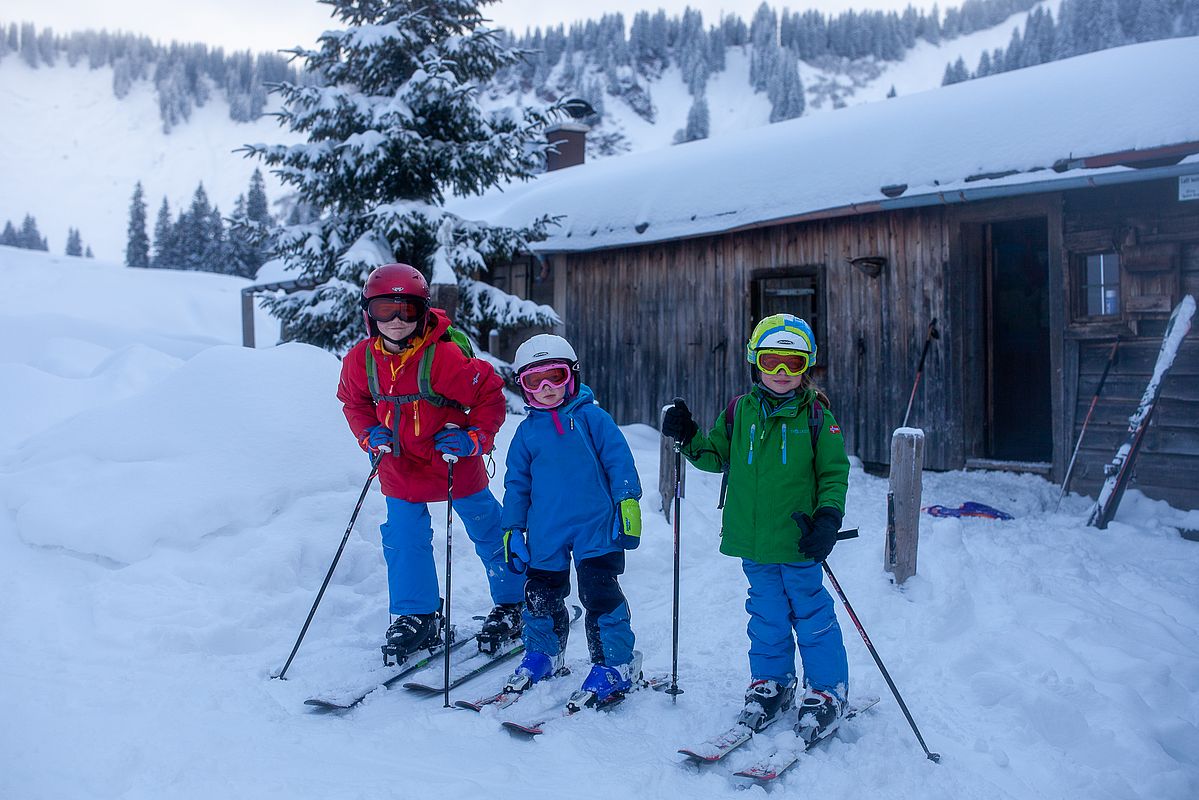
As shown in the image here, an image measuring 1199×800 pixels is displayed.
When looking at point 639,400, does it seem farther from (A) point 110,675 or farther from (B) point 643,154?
(A) point 110,675

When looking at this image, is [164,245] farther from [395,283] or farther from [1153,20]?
[1153,20]

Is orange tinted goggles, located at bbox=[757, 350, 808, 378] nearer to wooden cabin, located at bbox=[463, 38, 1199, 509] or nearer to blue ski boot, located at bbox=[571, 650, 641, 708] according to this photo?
blue ski boot, located at bbox=[571, 650, 641, 708]

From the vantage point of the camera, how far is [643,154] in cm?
1442

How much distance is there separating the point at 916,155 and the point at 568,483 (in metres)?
6.79

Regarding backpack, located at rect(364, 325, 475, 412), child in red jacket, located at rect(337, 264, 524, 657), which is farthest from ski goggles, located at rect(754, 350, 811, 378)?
backpack, located at rect(364, 325, 475, 412)

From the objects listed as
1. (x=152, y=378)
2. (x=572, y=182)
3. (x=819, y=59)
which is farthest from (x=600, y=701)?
(x=819, y=59)

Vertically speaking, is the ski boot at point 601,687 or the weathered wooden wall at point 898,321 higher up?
the weathered wooden wall at point 898,321

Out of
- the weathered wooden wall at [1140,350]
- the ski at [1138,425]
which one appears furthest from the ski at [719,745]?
the weathered wooden wall at [1140,350]

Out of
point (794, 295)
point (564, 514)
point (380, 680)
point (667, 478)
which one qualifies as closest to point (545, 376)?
point (564, 514)

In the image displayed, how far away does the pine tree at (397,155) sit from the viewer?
869 centimetres

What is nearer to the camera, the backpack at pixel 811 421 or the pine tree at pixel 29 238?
the backpack at pixel 811 421

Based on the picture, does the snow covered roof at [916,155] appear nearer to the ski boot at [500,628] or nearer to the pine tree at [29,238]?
the ski boot at [500,628]

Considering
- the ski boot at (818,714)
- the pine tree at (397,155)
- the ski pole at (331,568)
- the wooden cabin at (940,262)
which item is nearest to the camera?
the ski boot at (818,714)

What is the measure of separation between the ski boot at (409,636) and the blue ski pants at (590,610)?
0.57 metres
